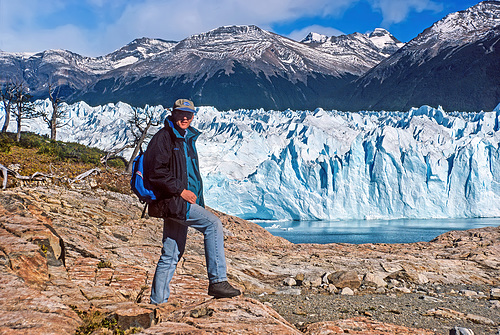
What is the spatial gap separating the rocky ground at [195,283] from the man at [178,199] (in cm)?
18

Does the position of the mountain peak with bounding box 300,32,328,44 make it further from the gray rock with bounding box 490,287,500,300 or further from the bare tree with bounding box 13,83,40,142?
the gray rock with bounding box 490,287,500,300

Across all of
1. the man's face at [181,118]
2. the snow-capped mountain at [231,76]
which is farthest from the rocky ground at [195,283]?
the snow-capped mountain at [231,76]

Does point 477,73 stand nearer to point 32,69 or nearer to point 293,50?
point 293,50

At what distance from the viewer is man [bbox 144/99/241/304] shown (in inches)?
115

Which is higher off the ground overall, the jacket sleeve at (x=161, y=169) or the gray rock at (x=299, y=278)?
the jacket sleeve at (x=161, y=169)

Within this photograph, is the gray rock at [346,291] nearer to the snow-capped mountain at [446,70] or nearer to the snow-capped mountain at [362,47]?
the snow-capped mountain at [446,70]

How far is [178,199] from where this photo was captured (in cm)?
293

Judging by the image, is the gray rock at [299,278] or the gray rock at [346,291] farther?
the gray rock at [299,278]

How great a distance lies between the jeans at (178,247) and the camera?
308 cm

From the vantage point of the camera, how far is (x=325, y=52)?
135 meters

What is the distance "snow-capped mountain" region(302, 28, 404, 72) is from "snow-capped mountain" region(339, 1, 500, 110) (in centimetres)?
3028

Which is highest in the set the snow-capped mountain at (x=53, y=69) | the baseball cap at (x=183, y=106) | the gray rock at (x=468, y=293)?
the snow-capped mountain at (x=53, y=69)

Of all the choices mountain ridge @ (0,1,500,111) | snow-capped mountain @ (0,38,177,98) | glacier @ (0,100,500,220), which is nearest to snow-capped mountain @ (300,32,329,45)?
mountain ridge @ (0,1,500,111)

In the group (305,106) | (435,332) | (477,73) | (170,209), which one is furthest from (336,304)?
(305,106)
